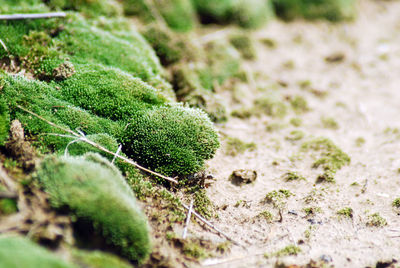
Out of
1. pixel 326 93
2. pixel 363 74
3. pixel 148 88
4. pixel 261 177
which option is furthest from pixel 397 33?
pixel 148 88

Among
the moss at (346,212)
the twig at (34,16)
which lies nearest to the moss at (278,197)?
the moss at (346,212)

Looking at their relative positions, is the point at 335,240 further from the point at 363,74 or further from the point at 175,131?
the point at 363,74

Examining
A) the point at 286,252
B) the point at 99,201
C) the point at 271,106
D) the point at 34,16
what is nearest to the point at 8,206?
the point at 99,201

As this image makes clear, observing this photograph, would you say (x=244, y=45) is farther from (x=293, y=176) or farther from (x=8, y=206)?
(x=8, y=206)

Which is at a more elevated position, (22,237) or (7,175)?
(7,175)

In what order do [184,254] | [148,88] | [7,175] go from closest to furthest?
[7,175], [184,254], [148,88]

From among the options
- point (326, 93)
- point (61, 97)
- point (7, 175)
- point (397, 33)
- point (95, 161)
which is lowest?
point (7, 175)
